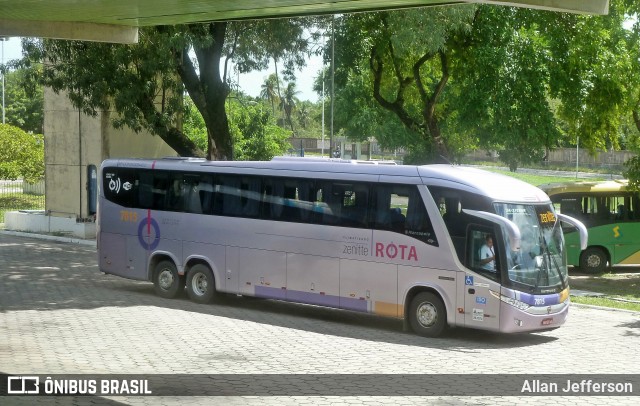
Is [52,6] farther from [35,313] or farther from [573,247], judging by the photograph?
[573,247]

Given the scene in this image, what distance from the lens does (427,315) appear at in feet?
57.0

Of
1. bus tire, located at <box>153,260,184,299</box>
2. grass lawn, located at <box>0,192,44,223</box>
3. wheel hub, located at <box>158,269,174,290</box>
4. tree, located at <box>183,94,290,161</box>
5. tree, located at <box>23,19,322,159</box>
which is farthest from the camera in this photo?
tree, located at <box>183,94,290,161</box>

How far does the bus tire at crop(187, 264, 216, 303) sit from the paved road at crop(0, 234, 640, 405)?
0.27 meters

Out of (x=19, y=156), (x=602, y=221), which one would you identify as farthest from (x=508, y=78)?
(x=19, y=156)

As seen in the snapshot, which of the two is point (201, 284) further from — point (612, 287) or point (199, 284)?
point (612, 287)

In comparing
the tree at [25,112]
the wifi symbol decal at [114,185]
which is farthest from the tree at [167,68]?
the tree at [25,112]

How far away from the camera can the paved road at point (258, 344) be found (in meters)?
13.4

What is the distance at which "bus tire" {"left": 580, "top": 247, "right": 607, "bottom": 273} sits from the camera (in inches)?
1244

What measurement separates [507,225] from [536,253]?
3.02 ft

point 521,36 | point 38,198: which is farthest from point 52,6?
point 38,198

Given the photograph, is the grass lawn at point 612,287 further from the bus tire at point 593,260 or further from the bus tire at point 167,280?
the bus tire at point 167,280

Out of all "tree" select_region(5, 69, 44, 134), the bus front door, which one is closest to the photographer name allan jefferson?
the bus front door

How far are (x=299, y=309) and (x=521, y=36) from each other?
13.4 metres

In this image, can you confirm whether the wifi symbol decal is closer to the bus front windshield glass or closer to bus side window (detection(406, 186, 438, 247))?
bus side window (detection(406, 186, 438, 247))
